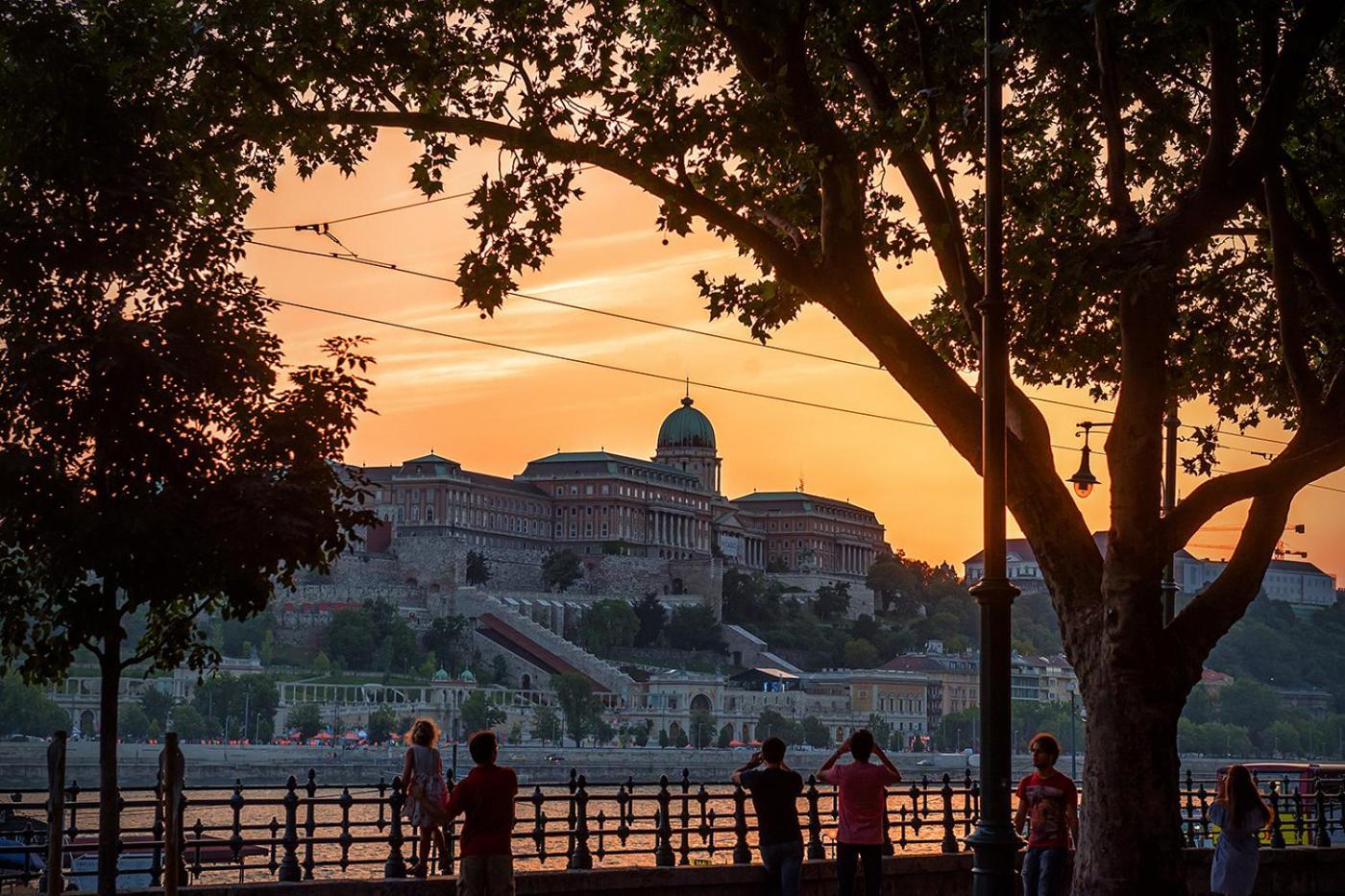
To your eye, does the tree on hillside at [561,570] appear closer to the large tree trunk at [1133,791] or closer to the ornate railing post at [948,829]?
the ornate railing post at [948,829]

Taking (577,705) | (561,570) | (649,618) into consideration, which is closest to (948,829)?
(577,705)

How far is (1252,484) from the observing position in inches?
531

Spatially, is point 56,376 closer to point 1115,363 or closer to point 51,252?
point 51,252

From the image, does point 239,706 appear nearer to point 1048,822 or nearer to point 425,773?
point 425,773

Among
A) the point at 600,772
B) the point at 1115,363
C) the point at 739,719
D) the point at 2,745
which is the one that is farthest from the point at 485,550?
the point at 1115,363

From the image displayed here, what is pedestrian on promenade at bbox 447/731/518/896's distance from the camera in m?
10.4

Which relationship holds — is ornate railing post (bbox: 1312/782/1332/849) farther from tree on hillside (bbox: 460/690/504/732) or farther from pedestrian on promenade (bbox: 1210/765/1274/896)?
tree on hillside (bbox: 460/690/504/732)

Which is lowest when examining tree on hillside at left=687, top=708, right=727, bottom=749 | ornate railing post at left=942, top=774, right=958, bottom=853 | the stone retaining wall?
tree on hillside at left=687, top=708, right=727, bottom=749

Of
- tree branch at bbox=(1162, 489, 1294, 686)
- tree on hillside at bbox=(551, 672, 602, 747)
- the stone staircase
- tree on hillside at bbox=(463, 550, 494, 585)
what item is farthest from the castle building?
tree branch at bbox=(1162, 489, 1294, 686)

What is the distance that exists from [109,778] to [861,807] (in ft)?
15.7

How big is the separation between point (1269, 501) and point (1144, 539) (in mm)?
1385

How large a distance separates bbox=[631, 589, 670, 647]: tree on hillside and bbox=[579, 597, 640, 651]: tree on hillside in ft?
13.7

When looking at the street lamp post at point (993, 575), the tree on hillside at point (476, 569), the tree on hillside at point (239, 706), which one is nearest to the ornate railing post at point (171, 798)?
the street lamp post at point (993, 575)

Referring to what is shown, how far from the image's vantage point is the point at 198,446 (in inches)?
415
